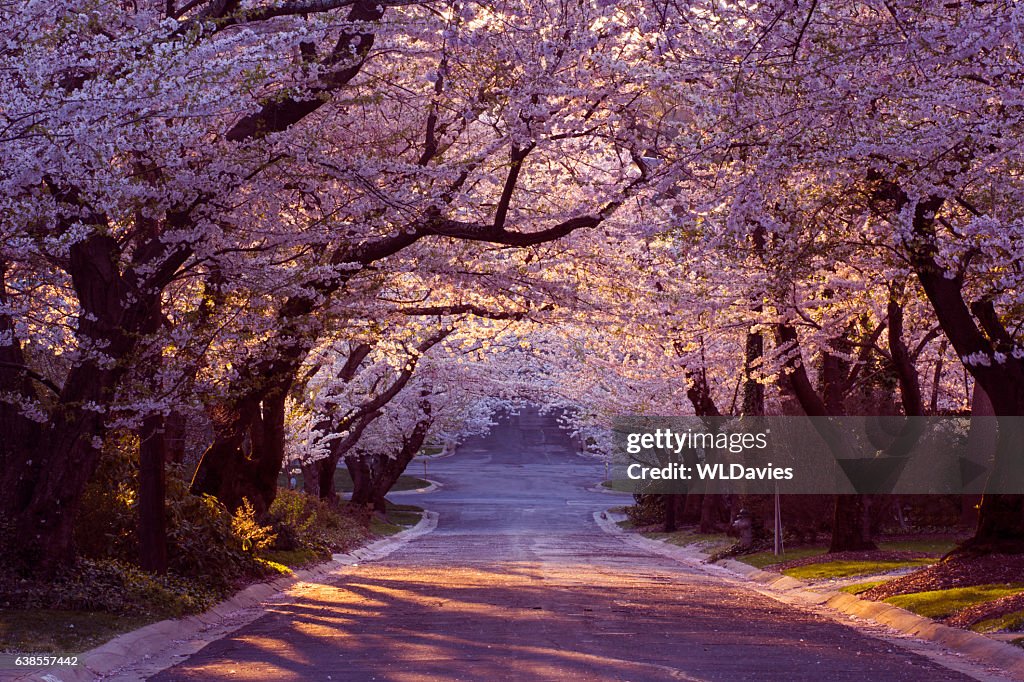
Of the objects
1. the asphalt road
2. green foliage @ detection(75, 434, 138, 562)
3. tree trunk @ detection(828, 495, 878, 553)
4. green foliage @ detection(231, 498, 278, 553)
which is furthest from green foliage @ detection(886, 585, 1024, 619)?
green foliage @ detection(231, 498, 278, 553)

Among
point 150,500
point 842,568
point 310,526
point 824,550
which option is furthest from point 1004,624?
point 310,526

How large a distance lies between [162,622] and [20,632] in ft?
8.63

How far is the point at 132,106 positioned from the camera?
1127cm

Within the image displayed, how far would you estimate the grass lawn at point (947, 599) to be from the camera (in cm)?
1627

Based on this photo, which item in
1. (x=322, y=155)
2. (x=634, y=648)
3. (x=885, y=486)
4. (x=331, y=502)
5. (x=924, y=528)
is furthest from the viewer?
(x=331, y=502)

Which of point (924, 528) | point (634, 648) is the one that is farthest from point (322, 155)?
point (924, 528)

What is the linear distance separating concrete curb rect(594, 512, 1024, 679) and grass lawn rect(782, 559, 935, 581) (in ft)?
1.10

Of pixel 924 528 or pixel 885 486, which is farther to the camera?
pixel 924 528

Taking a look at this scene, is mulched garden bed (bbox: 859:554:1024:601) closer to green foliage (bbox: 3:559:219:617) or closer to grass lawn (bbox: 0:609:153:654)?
green foliage (bbox: 3:559:219:617)

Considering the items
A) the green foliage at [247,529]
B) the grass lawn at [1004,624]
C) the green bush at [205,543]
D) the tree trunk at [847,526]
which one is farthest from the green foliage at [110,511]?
the tree trunk at [847,526]

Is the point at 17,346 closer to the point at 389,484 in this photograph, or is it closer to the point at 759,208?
the point at 759,208

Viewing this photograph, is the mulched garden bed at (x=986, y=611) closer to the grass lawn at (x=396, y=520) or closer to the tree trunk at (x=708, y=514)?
the tree trunk at (x=708, y=514)

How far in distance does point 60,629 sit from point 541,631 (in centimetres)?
541

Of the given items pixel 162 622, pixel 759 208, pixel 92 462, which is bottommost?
pixel 162 622
